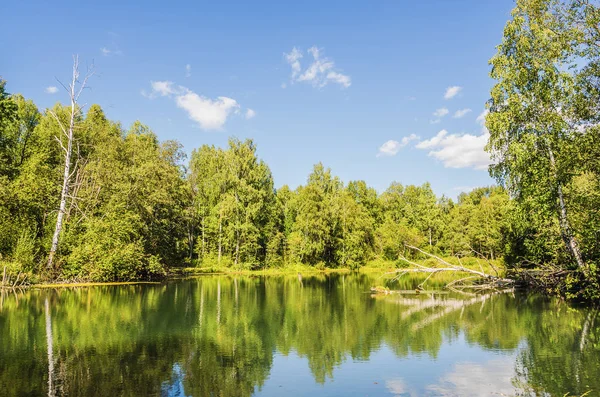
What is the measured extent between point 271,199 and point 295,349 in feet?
177

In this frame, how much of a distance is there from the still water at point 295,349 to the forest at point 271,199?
634 centimetres

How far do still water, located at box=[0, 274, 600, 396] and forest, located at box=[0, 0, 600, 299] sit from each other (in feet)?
20.8

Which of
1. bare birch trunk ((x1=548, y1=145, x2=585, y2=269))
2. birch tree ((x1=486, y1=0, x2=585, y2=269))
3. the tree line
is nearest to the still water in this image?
bare birch trunk ((x1=548, y1=145, x2=585, y2=269))

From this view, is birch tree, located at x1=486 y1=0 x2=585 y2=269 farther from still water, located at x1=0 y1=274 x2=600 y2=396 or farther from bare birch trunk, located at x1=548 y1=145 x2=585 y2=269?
still water, located at x1=0 y1=274 x2=600 y2=396

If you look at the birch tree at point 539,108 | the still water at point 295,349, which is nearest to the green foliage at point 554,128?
the birch tree at point 539,108

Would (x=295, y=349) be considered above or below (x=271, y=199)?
below

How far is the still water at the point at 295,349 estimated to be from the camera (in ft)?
31.0

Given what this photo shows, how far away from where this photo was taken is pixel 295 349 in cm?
1329

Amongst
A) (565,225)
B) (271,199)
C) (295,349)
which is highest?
(271,199)

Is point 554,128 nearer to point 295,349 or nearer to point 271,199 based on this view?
point 295,349

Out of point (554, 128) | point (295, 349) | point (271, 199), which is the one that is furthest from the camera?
point (271, 199)

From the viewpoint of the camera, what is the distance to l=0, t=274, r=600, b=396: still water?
9.44 meters


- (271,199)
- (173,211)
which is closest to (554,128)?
(173,211)

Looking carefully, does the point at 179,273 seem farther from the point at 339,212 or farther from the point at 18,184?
the point at 339,212
